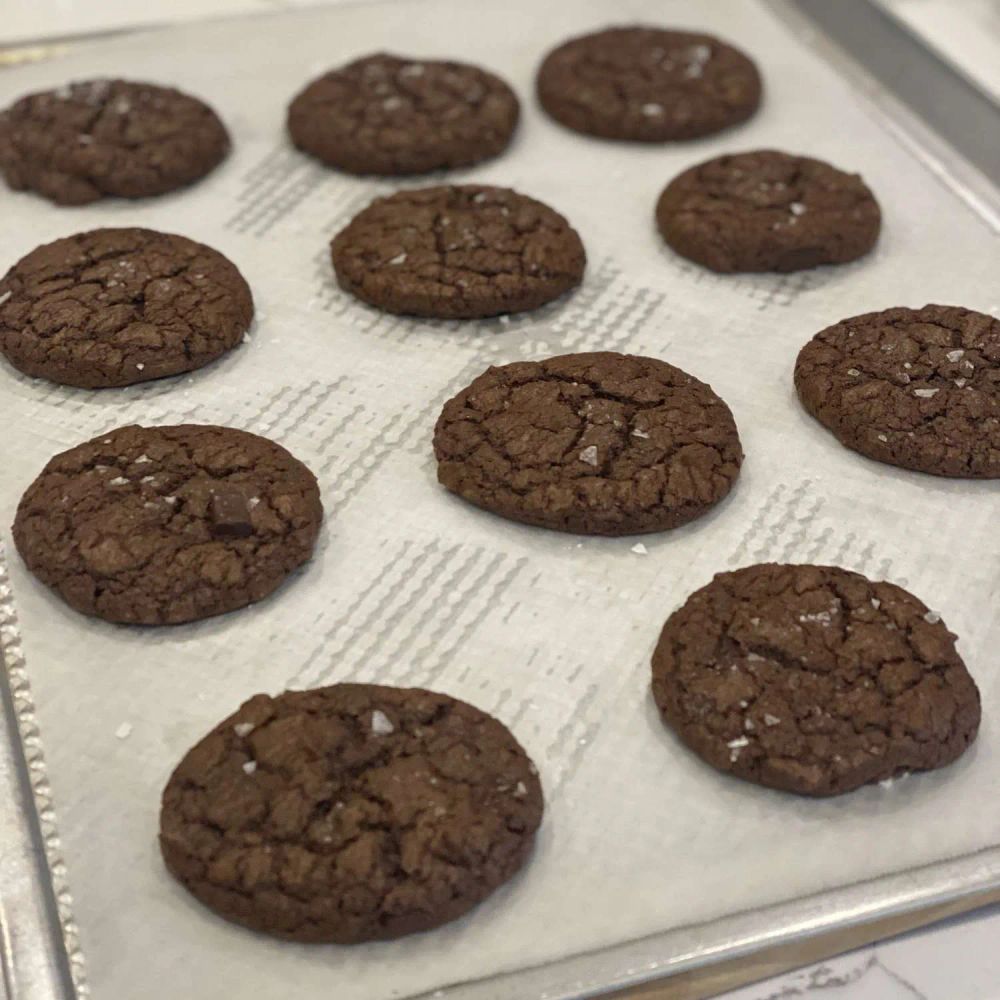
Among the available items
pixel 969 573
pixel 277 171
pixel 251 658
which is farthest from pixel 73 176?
pixel 969 573

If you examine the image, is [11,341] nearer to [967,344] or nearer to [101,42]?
[101,42]

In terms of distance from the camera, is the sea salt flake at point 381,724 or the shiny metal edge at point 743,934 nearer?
the shiny metal edge at point 743,934

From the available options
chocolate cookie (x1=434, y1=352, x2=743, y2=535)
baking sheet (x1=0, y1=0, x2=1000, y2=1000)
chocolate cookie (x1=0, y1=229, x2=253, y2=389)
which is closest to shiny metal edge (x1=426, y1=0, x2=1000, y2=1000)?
baking sheet (x1=0, y1=0, x2=1000, y2=1000)

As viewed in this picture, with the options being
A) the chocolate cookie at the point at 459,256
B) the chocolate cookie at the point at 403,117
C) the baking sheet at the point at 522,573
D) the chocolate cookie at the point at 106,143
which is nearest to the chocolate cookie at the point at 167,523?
the baking sheet at the point at 522,573

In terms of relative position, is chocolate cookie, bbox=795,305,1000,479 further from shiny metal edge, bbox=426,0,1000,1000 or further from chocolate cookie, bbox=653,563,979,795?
shiny metal edge, bbox=426,0,1000,1000

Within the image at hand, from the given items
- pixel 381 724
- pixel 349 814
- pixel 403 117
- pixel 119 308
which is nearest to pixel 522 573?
pixel 381 724

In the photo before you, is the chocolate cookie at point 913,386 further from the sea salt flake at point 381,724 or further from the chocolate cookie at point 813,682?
the sea salt flake at point 381,724
